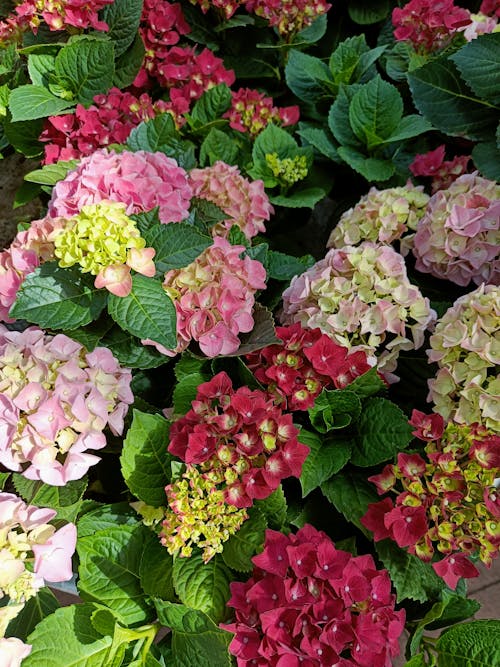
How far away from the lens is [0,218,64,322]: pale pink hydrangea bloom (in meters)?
0.89

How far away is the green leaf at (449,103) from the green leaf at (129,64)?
24.5 inches

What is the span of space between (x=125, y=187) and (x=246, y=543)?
0.54m

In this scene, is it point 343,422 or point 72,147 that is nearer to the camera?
point 343,422

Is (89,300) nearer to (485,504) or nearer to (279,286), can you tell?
(279,286)

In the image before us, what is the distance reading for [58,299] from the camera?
2.76ft

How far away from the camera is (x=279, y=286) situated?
1.16 meters

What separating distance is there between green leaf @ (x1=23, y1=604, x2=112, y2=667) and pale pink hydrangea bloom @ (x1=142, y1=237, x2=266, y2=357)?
0.38 meters

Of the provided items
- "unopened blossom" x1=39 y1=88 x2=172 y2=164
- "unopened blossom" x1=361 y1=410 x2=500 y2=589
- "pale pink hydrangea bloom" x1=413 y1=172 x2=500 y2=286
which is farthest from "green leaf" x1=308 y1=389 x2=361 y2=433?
"unopened blossom" x1=39 y1=88 x2=172 y2=164

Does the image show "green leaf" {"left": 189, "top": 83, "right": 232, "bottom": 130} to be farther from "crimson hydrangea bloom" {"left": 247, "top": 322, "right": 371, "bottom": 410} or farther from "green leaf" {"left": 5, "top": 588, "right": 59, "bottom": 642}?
"green leaf" {"left": 5, "top": 588, "right": 59, "bottom": 642}

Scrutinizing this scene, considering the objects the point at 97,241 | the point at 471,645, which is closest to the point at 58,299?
the point at 97,241

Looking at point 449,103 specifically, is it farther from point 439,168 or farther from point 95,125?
point 95,125

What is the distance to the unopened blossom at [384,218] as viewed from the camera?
111 cm

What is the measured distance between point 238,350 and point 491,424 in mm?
369

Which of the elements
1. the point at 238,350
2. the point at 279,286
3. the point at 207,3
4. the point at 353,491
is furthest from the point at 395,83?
the point at 353,491
